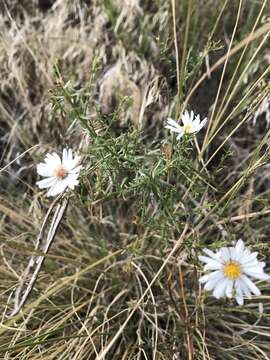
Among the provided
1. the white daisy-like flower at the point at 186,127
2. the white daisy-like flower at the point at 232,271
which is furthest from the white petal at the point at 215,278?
the white daisy-like flower at the point at 186,127

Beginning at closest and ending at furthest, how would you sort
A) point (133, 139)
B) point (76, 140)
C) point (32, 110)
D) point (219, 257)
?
point (219, 257)
point (133, 139)
point (76, 140)
point (32, 110)

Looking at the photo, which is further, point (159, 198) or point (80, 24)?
point (80, 24)

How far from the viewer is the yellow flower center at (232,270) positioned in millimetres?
803

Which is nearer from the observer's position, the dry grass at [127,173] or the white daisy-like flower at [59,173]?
the white daisy-like flower at [59,173]

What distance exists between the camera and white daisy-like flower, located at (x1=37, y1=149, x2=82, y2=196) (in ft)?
2.80

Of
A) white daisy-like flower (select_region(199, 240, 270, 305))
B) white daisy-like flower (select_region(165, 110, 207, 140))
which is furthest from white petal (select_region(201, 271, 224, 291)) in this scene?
white daisy-like flower (select_region(165, 110, 207, 140))

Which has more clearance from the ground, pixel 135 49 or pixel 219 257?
pixel 135 49

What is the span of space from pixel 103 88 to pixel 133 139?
587 mm

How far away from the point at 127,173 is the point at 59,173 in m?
0.19

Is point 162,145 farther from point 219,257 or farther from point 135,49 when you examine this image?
point 135,49

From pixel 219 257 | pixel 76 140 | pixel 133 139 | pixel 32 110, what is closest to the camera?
pixel 219 257

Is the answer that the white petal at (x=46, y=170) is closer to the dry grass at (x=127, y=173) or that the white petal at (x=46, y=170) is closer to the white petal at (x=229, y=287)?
the dry grass at (x=127, y=173)

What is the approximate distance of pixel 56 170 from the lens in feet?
2.90

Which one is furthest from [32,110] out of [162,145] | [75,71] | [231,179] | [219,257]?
[219,257]
